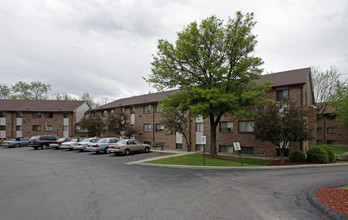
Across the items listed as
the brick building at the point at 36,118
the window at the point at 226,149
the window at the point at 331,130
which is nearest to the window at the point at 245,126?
the window at the point at 226,149

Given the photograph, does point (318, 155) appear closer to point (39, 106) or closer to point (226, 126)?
point (226, 126)

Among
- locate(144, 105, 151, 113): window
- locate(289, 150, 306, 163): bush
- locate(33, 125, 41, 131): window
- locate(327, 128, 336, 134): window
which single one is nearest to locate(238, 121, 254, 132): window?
A: locate(289, 150, 306, 163): bush

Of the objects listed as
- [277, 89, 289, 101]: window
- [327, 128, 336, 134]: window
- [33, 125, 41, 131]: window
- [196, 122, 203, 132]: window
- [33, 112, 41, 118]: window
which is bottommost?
[327, 128, 336, 134]: window

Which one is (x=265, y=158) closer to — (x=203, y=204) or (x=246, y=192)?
(x=246, y=192)

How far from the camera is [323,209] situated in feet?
18.5

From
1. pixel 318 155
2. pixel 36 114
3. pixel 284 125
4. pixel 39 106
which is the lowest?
pixel 318 155

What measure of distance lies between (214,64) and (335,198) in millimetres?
12748

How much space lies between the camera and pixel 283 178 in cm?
1002

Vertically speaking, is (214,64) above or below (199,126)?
above

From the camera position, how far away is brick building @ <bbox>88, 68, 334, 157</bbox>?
64.2 feet

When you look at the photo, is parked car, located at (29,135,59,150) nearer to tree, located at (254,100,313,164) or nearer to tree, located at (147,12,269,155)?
tree, located at (147,12,269,155)

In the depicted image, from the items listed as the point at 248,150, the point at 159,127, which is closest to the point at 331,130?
the point at 248,150

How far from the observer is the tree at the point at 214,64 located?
16.0 metres

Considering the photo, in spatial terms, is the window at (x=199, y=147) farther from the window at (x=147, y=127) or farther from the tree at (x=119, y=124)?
the tree at (x=119, y=124)
